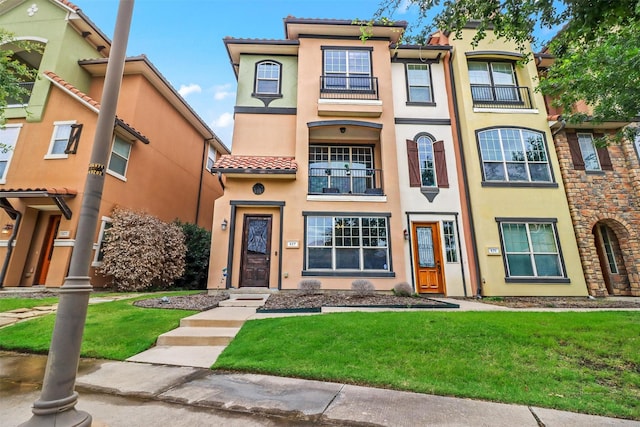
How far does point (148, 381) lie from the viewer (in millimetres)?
3295

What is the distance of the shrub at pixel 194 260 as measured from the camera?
470 inches

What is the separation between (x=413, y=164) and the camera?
37.8 ft

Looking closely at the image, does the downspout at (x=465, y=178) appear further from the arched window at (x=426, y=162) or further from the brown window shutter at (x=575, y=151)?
the brown window shutter at (x=575, y=151)

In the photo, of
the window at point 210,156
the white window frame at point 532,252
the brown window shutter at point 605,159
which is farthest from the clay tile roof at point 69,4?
the brown window shutter at point 605,159

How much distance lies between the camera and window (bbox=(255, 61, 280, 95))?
12.4 metres

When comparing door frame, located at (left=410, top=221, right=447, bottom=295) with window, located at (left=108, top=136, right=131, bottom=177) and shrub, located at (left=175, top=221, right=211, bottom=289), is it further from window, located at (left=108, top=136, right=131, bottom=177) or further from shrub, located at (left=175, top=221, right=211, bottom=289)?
window, located at (left=108, top=136, right=131, bottom=177)

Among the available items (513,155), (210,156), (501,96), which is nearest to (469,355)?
(513,155)

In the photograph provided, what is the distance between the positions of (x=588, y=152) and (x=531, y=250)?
16.1 ft

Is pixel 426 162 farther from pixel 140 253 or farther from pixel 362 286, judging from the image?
pixel 140 253

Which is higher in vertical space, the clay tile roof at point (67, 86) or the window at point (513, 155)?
the clay tile roof at point (67, 86)

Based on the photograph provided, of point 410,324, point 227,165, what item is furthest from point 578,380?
point 227,165

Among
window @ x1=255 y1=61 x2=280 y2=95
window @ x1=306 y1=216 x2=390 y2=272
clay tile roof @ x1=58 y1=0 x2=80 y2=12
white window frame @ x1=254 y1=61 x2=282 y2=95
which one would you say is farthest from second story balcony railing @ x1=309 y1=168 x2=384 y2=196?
clay tile roof @ x1=58 y1=0 x2=80 y2=12

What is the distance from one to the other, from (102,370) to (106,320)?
2.50 meters

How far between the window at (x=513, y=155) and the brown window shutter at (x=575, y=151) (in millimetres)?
1036
